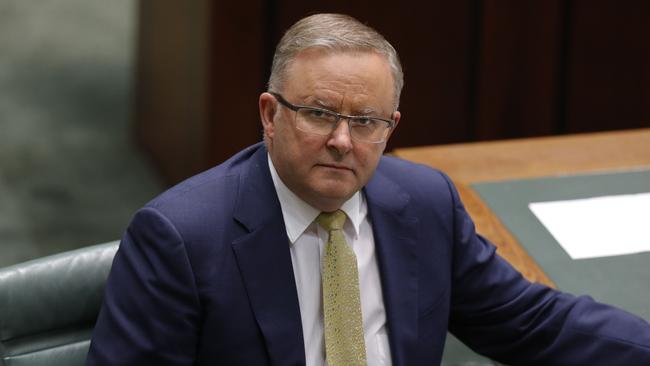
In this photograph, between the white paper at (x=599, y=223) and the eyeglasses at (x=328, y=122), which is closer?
the eyeglasses at (x=328, y=122)

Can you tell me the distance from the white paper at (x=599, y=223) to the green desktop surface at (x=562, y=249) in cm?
2

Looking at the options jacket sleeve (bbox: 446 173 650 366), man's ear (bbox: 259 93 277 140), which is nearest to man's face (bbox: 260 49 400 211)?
man's ear (bbox: 259 93 277 140)

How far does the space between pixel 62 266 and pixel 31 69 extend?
148 inches

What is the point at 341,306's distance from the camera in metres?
1.97

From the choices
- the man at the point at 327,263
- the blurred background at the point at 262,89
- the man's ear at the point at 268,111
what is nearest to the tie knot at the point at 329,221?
the man at the point at 327,263

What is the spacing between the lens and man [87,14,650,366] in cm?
184

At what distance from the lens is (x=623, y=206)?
9.14ft

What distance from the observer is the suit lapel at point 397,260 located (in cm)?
205

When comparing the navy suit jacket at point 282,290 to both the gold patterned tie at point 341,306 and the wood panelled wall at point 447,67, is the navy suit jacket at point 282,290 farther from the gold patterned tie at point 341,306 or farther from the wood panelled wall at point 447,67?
the wood panelled wall at point 447,67

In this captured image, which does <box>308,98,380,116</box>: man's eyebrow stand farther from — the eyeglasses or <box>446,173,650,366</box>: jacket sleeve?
<box>446,173,650,366</box>: jacket sleeve

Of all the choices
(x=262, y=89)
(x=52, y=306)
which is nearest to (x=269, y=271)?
(x=52, y=306)

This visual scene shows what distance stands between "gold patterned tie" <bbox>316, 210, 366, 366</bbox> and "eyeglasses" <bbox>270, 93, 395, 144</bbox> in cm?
21

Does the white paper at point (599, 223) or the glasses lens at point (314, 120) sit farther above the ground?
the glasses lens at point (314, 120)

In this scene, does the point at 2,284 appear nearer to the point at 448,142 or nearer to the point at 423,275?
the point at 423,275
